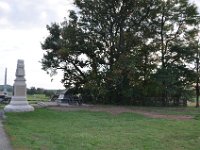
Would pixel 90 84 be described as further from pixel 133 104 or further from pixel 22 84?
pixel 22 84

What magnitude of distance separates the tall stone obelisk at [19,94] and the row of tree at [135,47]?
12224mm

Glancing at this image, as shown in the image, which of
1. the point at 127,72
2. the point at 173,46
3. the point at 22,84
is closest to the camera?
the point at 22,84

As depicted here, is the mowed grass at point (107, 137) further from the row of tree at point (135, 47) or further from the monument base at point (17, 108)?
the row of tree at point (135, 47)

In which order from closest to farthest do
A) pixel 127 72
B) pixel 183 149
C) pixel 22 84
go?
pixel 183 149, pixel 22 84, pixel 127 72

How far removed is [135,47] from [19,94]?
52.6 ft

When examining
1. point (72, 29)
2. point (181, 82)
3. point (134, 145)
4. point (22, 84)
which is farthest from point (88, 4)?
point (134, 145)

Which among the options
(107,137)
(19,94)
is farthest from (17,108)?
(107,137)

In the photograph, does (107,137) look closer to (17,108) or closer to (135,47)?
(17,108)

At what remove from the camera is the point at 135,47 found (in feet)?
137

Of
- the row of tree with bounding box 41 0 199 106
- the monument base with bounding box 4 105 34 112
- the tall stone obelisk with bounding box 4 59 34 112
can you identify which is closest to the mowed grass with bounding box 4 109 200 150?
the monument base with bounding box 4 105 34 112

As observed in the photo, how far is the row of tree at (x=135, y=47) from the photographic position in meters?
41.3

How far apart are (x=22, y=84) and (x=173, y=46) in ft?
61.2

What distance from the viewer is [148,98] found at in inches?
1731

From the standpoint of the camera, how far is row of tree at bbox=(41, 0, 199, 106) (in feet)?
135
